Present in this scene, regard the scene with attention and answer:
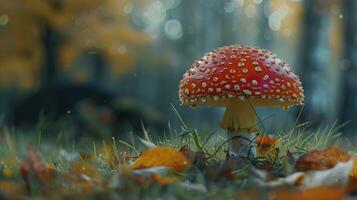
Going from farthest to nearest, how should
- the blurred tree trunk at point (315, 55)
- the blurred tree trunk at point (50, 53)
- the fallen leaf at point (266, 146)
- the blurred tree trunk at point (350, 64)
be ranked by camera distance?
the blurred tree trunk at point (50, 53)
the blurred tree trunk at point (350, 64)
the blurred tree trunk at point (315, 55)
the fallen leaf at point (266, 146)

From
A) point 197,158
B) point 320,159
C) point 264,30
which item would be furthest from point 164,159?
point 264,30

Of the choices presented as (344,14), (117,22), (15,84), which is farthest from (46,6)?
(15,84)

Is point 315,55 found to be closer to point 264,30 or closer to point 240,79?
point 240,79

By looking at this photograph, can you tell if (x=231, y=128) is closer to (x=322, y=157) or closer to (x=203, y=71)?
(x=203, y=71)

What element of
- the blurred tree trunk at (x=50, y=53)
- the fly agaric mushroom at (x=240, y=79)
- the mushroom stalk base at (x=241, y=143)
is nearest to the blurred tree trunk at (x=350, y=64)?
the blurred tree trunk at (x=50, y=53)

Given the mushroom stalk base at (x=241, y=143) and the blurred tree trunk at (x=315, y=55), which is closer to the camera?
the mushroom stalk base at (x=241, y=143)

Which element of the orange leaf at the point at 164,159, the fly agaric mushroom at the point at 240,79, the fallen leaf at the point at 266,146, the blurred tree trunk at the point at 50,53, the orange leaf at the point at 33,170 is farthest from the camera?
the blurred tree trunk at the point at 50,53

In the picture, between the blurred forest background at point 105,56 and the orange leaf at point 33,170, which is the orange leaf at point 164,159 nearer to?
the orange leaf at point 33,170
